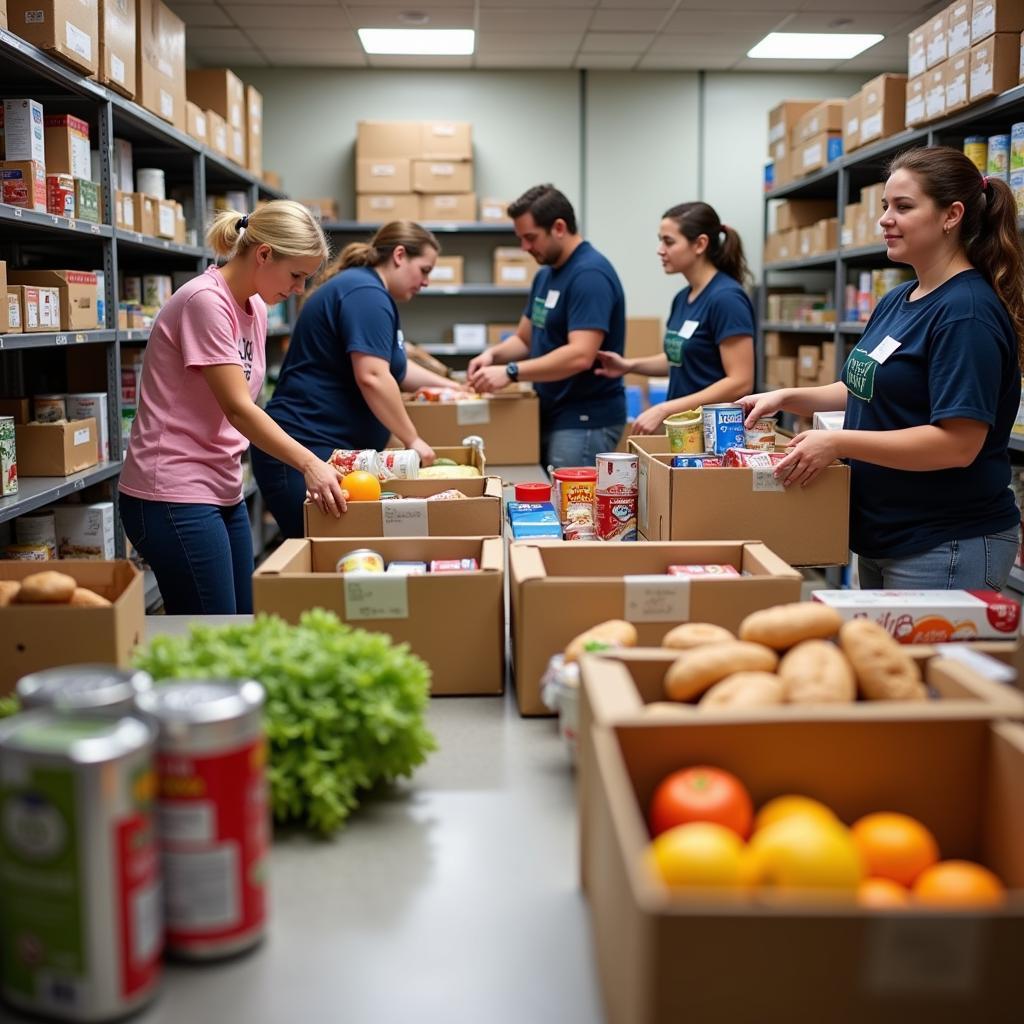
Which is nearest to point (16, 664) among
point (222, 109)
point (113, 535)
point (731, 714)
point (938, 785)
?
point (731, 714)

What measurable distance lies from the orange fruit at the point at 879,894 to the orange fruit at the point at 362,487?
1529 mm

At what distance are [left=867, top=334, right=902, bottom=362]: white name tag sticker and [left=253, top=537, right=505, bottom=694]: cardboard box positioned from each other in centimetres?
107

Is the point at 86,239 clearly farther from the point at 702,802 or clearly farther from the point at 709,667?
the point at 702,802

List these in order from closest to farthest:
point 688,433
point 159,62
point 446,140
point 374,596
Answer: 1. point 374,596
2. point 688,433
3. point 159,62
4. point 446,140

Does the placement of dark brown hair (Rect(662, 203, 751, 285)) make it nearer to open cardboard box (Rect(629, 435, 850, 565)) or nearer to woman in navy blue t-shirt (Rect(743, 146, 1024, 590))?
woman in navy blue t-shirt (Rect(743, 146, 1024, 590))

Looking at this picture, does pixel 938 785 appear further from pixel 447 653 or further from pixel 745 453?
pixel 745 453

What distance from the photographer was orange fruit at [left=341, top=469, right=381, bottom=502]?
2326 millimetres

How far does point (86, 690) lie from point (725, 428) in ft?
5.89

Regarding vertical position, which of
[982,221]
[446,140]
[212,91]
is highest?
[446,140]

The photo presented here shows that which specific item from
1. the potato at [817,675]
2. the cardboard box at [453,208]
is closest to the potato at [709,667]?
the potato at [817,675]

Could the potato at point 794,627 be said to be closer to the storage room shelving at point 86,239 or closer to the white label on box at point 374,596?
the white label on box at point 374,596

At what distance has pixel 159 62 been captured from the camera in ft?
14.9

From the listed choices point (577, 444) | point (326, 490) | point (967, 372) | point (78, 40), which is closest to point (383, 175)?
point (577, 444)

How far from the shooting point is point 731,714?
1.05 m
